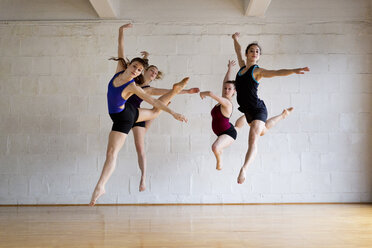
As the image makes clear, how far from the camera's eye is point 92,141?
6.05 m

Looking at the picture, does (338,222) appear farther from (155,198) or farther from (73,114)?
(73,114)

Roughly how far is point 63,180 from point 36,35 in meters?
2.25

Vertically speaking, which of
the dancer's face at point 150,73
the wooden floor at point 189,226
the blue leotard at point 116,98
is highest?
the dancer's face at point 150,73

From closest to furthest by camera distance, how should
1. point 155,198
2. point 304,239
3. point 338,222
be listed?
point 304,239
point 338,222
point 155,198

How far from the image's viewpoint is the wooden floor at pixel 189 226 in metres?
3.28

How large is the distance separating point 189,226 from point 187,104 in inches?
96.6

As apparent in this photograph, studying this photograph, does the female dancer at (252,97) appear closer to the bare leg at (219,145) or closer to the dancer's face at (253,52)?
the dancer's face at (253,52)

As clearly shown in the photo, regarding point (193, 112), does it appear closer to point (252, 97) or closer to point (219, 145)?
point (219, 145)

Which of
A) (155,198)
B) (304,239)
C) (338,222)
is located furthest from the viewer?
(155,198)

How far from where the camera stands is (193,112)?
19.9 ft

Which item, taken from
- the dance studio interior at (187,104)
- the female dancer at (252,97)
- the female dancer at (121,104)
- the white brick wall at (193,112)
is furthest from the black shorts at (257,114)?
the white brick wall at (193,112)

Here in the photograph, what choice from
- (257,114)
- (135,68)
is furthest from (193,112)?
(135,68)

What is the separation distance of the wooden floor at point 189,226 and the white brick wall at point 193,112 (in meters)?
0.41

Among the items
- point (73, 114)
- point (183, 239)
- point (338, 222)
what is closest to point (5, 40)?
point (73, 114)
